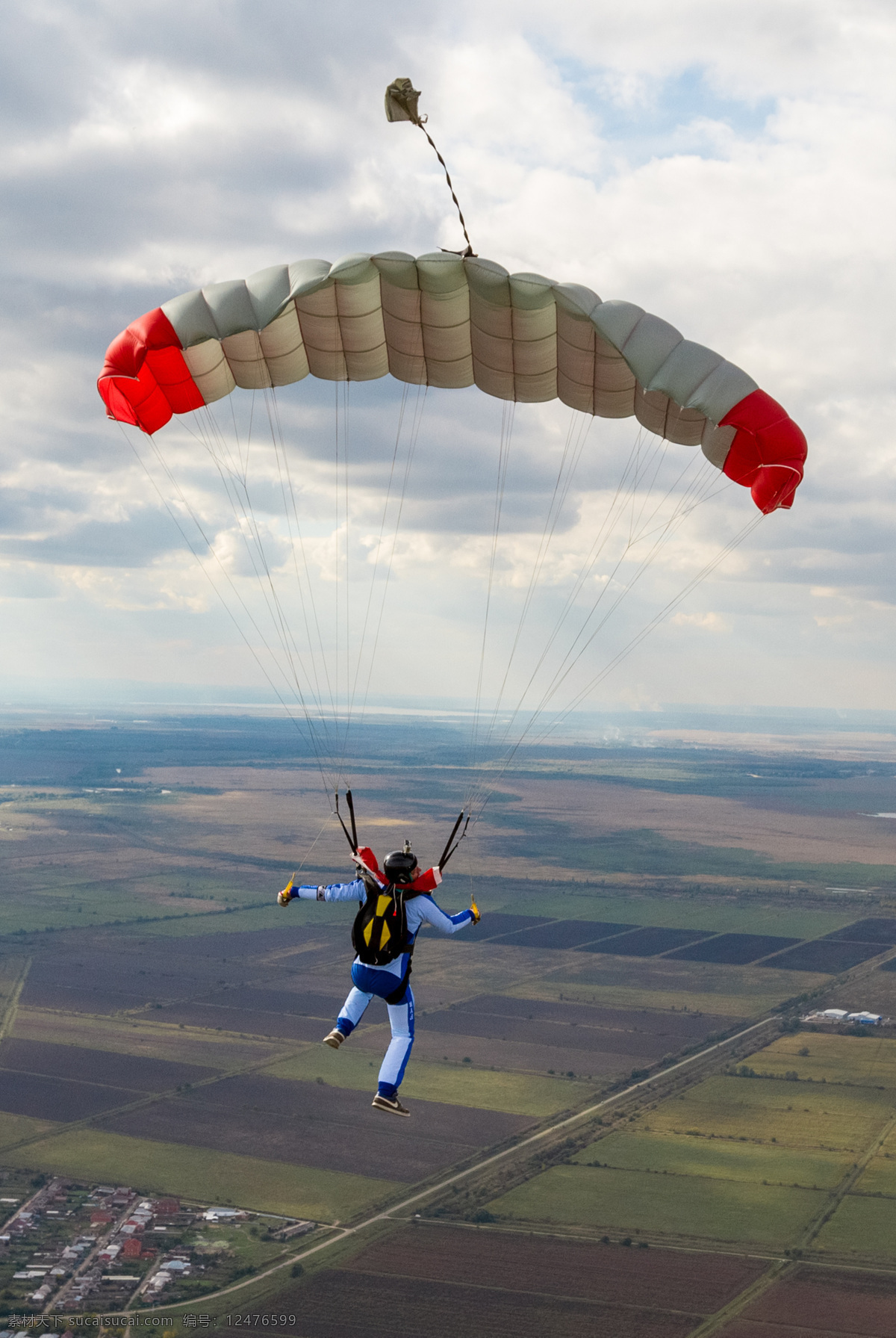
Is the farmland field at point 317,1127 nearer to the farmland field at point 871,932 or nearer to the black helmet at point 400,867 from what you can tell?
the black helmet at point 400,867

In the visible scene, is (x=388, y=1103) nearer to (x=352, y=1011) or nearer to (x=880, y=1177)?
(x=352, y=1011)

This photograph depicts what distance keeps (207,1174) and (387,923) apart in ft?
141

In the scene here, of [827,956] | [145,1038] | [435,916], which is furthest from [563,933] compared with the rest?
[435,916]

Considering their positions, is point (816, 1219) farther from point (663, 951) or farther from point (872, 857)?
point (872, 857)

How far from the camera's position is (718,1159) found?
55000 mm

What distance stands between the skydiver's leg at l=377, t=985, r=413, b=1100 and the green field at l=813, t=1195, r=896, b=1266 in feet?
129

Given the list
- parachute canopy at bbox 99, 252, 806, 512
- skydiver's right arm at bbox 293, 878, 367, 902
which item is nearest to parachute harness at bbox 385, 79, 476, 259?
parachute canopy at bbox 99, 252, 806, 512

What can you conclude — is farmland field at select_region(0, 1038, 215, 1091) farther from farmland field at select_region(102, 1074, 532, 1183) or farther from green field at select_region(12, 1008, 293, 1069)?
farmland field at select_region(102, 1074, 532, 1183)

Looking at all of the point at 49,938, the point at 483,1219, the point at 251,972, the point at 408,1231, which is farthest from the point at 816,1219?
the point at 49,938

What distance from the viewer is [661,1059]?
7131cm

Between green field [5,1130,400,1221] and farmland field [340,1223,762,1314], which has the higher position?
farmland field [340,1223,762,1314]

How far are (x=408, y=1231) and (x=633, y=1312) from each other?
374 inches

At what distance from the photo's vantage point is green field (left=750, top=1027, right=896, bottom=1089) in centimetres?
6762

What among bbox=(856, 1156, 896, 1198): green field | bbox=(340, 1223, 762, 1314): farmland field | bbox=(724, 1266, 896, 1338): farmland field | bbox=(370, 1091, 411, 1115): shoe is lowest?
bbox=(340, 1223, 762, 1314): farmland field
